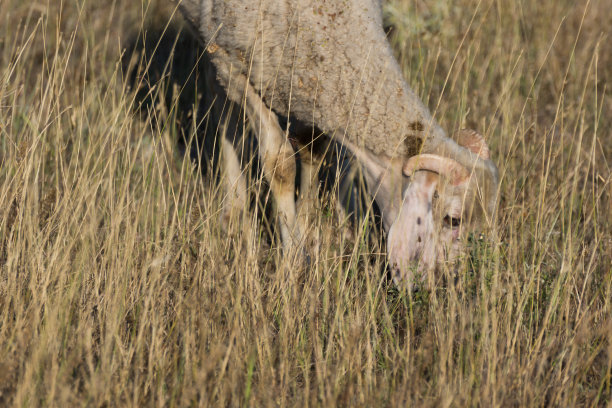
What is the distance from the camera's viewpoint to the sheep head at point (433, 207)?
3346 mm

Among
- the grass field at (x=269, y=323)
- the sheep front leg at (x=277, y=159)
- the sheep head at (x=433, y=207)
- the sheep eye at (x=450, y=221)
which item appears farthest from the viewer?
the sheep front leg at (x=277, y=159)

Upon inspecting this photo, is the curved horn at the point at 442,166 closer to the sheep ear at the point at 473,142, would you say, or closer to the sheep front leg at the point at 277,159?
the sheep ear at the point at 473,142

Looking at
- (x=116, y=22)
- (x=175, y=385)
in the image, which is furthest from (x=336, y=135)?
(x=116, y=22)

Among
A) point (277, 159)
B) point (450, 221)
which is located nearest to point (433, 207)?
point (450, 221)

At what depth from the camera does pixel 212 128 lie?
4809 mm

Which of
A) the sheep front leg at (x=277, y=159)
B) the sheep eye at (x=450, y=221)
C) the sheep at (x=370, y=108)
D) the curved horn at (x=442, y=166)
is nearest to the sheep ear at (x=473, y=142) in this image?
the sheep at (x=370, y=108)

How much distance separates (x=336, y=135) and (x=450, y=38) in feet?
9.76

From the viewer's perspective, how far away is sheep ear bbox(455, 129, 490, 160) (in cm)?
356

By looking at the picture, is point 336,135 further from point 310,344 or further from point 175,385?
point 175,385

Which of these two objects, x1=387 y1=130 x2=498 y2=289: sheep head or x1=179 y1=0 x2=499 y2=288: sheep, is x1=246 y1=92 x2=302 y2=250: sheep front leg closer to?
x1=179 y1=0 x2=499 y2=288: sheep

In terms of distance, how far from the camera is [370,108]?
3.45 m

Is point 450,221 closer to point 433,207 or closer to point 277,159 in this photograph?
point 433,207

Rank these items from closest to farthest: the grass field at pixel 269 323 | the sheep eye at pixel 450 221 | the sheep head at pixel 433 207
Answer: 1. the grass field at pixel 269 323
2. the sheep head at pixel 433 207
3. the sheep eye at pixel 450 221

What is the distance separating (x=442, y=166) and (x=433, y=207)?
21 centimetres
